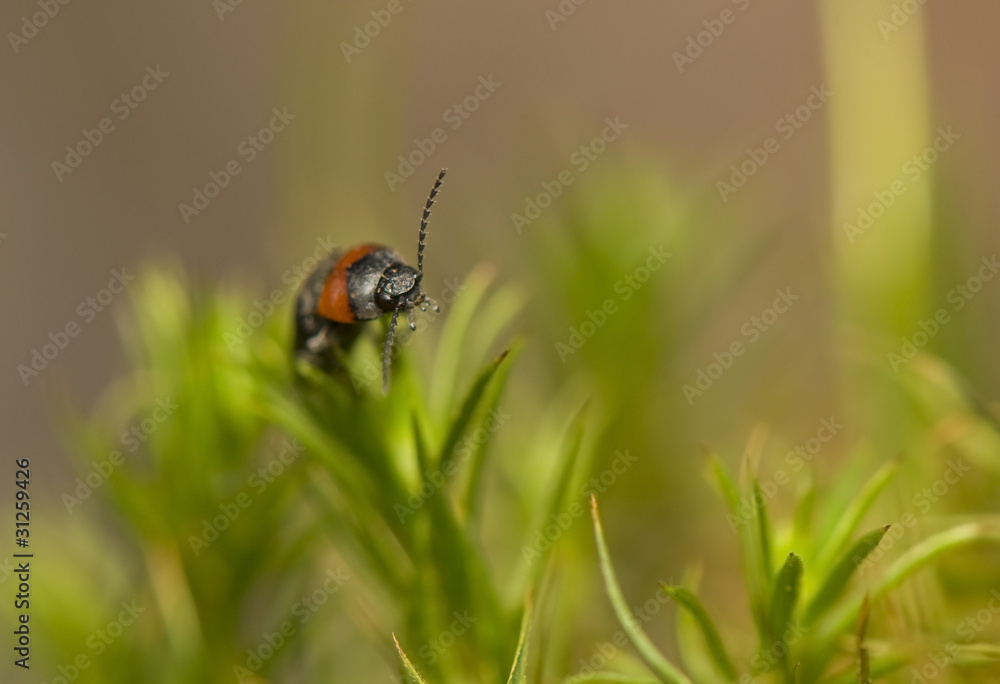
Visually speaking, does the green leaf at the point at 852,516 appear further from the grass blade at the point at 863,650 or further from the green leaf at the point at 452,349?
the green leaf at the point at 452,349

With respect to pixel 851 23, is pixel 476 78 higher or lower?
higher

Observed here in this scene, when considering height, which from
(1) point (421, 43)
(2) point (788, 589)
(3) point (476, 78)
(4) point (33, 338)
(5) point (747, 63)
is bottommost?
(2) point (788, 589)

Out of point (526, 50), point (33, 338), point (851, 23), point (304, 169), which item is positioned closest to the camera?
point (851, 23)

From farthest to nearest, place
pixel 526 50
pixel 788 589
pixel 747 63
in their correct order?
pixel 526 50, pixel 747 63, pixel 788 589

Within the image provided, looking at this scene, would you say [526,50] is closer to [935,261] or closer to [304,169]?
[304,169]

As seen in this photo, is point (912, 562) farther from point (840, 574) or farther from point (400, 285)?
point (400, 285)

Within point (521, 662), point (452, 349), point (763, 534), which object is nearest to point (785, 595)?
point (763, 534)

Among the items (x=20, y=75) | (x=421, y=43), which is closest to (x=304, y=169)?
(x=20, y=75)
